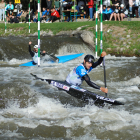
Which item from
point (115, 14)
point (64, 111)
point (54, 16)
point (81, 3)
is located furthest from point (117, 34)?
point (64, 111)

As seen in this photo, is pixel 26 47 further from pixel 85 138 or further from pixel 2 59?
pixel 85 138

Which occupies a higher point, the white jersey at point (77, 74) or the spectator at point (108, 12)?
the spectator at point (108, 12)

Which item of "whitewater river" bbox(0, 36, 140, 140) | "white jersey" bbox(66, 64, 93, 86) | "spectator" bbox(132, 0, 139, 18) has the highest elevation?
"spectator" bbox(132, 0, 139, 18)

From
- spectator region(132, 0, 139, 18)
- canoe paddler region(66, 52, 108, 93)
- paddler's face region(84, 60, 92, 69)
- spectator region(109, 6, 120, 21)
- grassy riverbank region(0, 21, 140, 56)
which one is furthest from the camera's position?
spectator region(109, 6, 120, 21)

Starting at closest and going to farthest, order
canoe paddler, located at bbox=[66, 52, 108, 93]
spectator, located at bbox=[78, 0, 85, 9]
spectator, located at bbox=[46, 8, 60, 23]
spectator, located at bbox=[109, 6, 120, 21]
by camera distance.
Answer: canoe paddler, located at bbox=[66, 52, 108, 93], spectator, located at bbox=[109, 6, 120, 21], spectator, located at bbox=[46, 8, 60, 23], spectator, located at bbox=[78, 0, 85, 9]

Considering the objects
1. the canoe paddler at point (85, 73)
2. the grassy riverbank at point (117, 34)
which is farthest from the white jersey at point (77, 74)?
the grassy riverbank at point (117, 34)

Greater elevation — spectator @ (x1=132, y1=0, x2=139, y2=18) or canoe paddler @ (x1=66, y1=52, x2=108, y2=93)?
spectator @ (x1=132, y1=0, x2=139, y2=18)

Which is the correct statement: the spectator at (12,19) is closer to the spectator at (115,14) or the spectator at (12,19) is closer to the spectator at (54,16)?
the spectator at (54,16)

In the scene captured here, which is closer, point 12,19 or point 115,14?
point 115,14

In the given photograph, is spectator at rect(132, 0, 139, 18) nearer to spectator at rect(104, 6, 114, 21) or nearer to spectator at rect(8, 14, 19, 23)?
spectator at rect(104, 6, 114, 21)

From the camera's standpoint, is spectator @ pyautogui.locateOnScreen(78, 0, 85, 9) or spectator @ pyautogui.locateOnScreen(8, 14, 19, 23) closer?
spectator @ pyautogui.locateOnScreen(78, 0, 85, 9)

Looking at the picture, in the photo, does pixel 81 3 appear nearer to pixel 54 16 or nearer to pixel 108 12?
pixel 54 16

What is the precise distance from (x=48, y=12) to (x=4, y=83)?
35.8 feet

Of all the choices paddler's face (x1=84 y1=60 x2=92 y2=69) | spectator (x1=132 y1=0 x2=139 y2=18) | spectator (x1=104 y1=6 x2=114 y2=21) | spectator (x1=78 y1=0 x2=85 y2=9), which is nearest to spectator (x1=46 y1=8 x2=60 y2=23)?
spectator (x1=78 y1=0 x2=85 y2=9)
